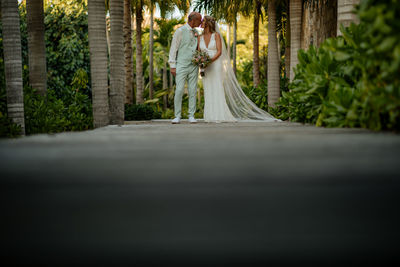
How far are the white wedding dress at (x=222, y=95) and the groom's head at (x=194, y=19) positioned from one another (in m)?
0.45

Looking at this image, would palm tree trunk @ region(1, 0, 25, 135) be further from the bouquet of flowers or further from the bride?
the bride

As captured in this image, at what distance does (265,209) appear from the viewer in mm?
1810

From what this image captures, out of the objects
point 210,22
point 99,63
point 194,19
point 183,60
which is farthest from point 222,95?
point 99,63

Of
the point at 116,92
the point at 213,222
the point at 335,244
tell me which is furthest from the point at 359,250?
the point at 116,92

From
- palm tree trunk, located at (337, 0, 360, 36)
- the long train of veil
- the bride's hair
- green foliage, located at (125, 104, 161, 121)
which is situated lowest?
green foliage, located at (125, 104, 161, 121)

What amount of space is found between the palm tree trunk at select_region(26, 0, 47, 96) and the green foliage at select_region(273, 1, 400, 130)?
16.8 feet

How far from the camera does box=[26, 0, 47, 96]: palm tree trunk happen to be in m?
8.12

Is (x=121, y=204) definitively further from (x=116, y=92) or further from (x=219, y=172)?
(x=116, y=92)

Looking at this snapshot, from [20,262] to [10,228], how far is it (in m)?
0.16

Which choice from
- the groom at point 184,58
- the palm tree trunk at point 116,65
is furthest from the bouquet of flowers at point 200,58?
the palm tree trunk at point 116,65

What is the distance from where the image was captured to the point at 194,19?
27.9 feet

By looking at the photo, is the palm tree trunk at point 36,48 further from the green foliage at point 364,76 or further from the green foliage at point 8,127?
the green foliage at point 364,76

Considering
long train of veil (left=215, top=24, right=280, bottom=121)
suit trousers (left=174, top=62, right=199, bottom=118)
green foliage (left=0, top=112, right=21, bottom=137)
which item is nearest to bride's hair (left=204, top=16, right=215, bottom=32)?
suit trousers (left=174, top=62, right=199, bottom=118)

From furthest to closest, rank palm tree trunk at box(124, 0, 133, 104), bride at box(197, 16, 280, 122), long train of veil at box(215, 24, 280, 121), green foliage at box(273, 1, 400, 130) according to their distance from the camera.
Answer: palm tree trunk at box(124, 0, 133, 104), long train of veil at box(215, 24, 280, 121), bride at box(197, 16, 280, 122), green foliage at box(273, 1, 400, 130)
